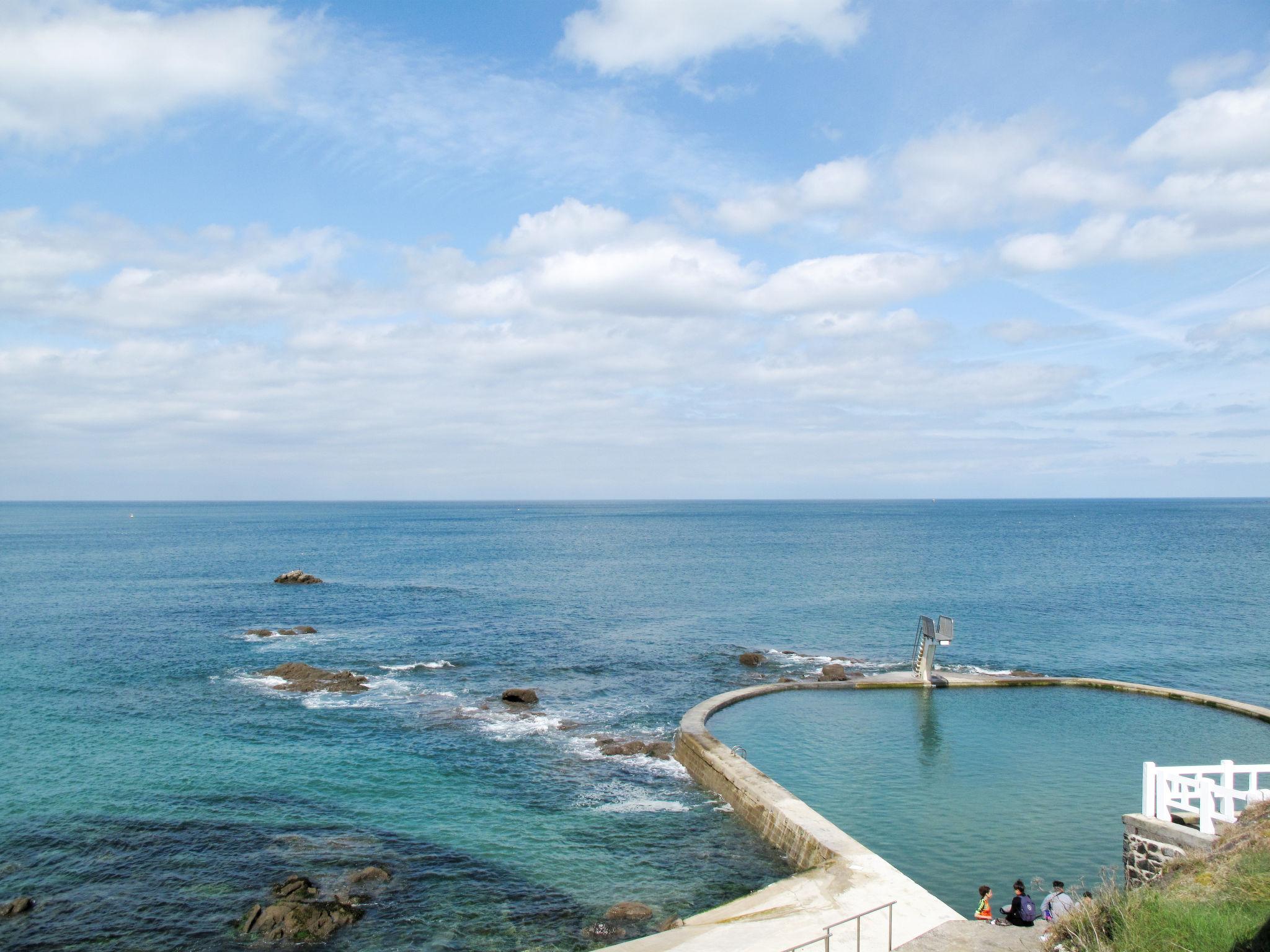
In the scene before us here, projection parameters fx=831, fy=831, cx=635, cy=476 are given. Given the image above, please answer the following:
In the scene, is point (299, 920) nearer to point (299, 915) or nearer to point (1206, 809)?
point (299, 915)

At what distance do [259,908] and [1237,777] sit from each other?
1355 inches

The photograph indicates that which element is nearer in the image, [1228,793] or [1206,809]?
[1206,809]

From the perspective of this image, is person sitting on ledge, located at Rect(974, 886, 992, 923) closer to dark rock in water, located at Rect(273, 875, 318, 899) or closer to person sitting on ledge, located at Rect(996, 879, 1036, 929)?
person sitting on ledge, located at Rect(996, 879, 1036, 929)

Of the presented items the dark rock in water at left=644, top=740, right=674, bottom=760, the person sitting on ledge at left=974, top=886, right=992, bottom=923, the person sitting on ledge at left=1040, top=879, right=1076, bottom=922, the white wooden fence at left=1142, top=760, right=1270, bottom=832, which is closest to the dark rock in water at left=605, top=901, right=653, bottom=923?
the person sitting on ledge at left=974, top=886, right=992, bottom=923

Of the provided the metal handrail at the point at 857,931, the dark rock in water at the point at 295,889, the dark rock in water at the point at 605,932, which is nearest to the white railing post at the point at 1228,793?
the metal handrail at the point at 857,931

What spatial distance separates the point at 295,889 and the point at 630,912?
9.17 meters

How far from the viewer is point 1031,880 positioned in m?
22.6

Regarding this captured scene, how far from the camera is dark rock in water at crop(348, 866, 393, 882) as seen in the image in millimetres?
23766

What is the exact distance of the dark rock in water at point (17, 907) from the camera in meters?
22.1

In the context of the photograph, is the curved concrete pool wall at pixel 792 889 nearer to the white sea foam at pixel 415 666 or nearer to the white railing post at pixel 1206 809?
the white railing post at pixel 1206 809

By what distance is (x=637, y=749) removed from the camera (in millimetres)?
35531

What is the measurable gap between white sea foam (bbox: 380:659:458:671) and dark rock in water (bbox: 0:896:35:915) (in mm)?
29135

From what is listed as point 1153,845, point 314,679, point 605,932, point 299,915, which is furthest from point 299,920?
point 314,679

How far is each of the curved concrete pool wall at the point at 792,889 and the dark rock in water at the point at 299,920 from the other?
793 cm
